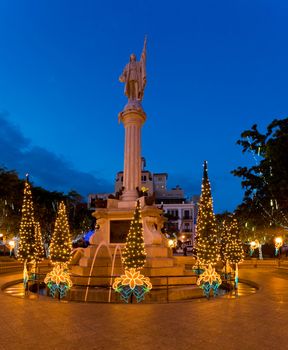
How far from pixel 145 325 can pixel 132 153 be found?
15260 mm

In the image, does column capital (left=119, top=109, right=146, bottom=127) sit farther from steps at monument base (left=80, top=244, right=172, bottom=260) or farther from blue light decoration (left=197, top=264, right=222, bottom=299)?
blue light decoration (left=197, top=264, right=222, bottom=299)

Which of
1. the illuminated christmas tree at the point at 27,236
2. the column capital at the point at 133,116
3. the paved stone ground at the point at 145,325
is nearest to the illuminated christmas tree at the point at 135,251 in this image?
the paved stone ground at the point at 145,325

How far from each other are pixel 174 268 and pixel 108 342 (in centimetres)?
1010

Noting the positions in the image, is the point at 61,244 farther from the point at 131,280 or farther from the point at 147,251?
the point at 131,280

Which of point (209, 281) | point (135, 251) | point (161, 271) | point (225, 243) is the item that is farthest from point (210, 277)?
point (225, 243)

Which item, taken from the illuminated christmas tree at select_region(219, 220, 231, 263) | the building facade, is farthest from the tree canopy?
the building facade

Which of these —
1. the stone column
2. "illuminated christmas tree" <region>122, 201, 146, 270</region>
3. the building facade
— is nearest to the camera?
"illuminated christmas tree" <region>122, 201, 146, 270</region>

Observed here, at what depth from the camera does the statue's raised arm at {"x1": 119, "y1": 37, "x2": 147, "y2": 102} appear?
24.8 m

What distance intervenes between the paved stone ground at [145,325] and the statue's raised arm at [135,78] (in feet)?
54.1

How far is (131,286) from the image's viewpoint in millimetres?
13062

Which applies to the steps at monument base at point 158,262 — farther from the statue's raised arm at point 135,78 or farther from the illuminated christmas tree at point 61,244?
the statue's raised arm at point 135,78

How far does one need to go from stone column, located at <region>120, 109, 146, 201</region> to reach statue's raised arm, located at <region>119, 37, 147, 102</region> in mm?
1664

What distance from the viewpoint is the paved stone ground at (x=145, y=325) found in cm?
748

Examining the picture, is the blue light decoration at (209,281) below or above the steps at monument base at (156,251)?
below
